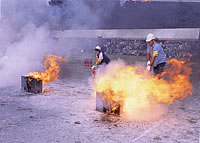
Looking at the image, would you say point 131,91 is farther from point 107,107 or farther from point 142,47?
point 142,47

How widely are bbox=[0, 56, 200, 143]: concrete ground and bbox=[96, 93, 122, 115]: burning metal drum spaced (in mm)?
135

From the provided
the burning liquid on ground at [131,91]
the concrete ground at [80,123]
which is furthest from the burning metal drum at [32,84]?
the burning liquid on ground at [131,91]

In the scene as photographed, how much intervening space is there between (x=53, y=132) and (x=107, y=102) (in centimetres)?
148

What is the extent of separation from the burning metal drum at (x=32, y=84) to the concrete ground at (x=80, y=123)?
1.40 ft

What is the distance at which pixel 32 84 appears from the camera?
679 centimetres

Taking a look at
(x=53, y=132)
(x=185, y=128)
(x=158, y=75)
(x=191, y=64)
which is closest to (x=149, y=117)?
(x=185, y=128)

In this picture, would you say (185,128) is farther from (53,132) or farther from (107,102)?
(53,132)

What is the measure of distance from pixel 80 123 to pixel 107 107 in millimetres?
855

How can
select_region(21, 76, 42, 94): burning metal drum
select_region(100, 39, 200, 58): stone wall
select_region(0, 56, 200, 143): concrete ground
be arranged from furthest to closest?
select_region(100, 39, 200, 58): stone wall → select_region(21, 76, 42, 94): burning metal drum → select_region(0, 56, 200, 143): concrete ground

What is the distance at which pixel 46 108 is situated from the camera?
5.43 metres

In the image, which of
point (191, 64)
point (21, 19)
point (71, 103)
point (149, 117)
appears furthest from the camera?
point (191, 64)

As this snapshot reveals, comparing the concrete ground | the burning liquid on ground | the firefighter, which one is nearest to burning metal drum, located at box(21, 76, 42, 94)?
the concrete ground

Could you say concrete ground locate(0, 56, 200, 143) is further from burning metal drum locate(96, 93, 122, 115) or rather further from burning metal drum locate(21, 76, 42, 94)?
burning metal drum locate(21, 76, 42, 94)

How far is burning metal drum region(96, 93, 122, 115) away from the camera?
16.1 feet
